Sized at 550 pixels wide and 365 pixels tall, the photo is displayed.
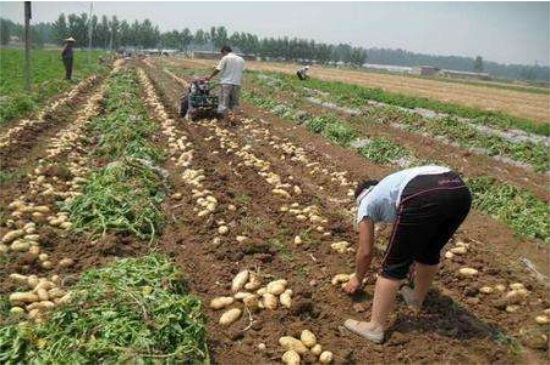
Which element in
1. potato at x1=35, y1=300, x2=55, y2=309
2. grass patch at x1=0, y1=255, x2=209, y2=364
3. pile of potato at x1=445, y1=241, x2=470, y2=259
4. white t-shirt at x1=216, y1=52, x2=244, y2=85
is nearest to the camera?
grass patch at x1=0, y1=255, x2=209, y2=364

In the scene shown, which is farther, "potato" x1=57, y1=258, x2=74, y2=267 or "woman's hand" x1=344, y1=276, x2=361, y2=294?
"potato" x1=57, y1=258, x2=74, y2=267

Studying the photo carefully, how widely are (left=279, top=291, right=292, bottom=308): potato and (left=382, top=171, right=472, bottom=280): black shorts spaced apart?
0.89 metres

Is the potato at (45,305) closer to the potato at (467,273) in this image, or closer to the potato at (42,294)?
the potato at (42,294)

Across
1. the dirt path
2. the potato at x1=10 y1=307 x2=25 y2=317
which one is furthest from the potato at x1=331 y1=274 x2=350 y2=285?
the potato at x1=10 y1=307 x2=25 y2=317

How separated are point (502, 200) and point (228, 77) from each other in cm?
720

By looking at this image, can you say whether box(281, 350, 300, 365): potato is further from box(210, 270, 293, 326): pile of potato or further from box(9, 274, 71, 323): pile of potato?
box(9, 274, 71, 323): pile of potato

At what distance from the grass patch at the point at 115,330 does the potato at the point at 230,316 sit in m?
0.21

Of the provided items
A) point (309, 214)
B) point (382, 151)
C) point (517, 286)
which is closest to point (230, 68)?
point (382, 151)

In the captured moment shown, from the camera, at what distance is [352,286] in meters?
4.64

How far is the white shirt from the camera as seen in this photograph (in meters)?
4.02

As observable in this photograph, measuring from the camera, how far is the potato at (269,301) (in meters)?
4.44

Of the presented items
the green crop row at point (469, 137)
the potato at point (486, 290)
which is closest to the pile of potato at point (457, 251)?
the potato at point (486, 290)

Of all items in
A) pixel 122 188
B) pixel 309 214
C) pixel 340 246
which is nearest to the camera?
pixel 340 246

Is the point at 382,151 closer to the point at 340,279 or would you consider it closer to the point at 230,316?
the point at 340,279
